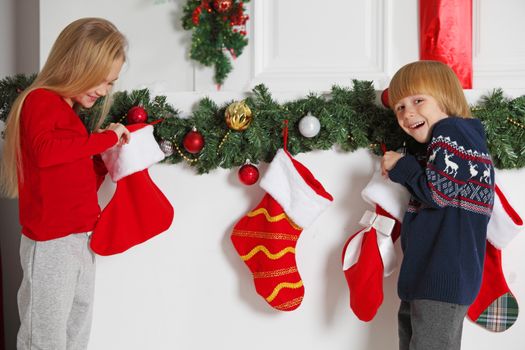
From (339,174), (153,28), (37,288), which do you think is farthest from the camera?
(153,28)

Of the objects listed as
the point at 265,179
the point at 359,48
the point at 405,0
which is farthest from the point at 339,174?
the point at 405,0

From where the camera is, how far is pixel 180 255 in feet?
5.54

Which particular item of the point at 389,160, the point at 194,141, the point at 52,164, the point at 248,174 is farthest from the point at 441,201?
the point at 52,164

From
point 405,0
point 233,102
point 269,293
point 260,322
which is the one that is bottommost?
point 260,322

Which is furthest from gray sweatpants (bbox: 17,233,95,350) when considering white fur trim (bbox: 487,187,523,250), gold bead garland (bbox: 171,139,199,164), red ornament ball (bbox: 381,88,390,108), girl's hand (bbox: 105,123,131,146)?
white fur trim (bbox: 487,187,523,250)

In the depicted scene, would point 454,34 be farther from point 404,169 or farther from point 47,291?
point 47,291

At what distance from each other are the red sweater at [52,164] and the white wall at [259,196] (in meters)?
0.33

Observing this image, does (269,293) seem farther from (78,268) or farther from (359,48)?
(359,48)

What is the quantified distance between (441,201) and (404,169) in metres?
0.13

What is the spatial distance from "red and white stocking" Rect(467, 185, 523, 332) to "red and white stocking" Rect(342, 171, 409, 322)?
244mm

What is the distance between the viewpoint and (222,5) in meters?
1.83

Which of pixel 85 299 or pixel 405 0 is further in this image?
pixel 405 0

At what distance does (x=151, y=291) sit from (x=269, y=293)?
42 cm

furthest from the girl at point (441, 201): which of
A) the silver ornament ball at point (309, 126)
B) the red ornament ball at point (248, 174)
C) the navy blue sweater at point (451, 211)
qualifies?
the red ornament ball at point (248, 174)
